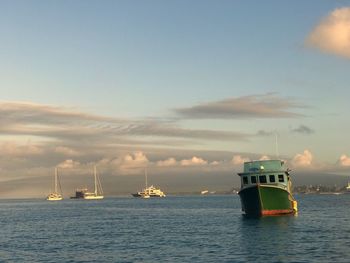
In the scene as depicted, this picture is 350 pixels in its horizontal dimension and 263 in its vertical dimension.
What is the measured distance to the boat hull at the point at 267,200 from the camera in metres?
88.9

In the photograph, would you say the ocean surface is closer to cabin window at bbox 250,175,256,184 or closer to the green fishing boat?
the green fishing boat

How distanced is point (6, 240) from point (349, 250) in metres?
47.2

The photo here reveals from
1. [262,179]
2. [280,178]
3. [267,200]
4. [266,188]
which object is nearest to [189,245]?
[266,188]

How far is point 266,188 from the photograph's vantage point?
88312mm

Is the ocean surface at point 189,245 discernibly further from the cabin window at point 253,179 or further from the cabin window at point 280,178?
the cabin window at point 253,179

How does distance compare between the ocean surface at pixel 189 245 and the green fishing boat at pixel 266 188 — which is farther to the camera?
the green fishing boat at pixel 266 188

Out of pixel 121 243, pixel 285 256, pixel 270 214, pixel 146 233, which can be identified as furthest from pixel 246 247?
pixel 270 214

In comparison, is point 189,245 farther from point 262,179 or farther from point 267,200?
point 262,179

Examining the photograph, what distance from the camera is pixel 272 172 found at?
9131cm

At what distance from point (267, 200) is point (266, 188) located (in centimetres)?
298

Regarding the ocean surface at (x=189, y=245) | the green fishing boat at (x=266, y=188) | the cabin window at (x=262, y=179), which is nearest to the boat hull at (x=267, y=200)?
the green fishing boat at (x=266, y=188)

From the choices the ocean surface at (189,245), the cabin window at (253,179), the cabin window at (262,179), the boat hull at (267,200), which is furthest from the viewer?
the cabin window at (253,179)

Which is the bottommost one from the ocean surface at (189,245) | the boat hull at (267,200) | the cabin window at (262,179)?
the ocean surface at (189,245)

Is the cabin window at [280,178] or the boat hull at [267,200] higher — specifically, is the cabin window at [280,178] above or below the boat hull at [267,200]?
above
